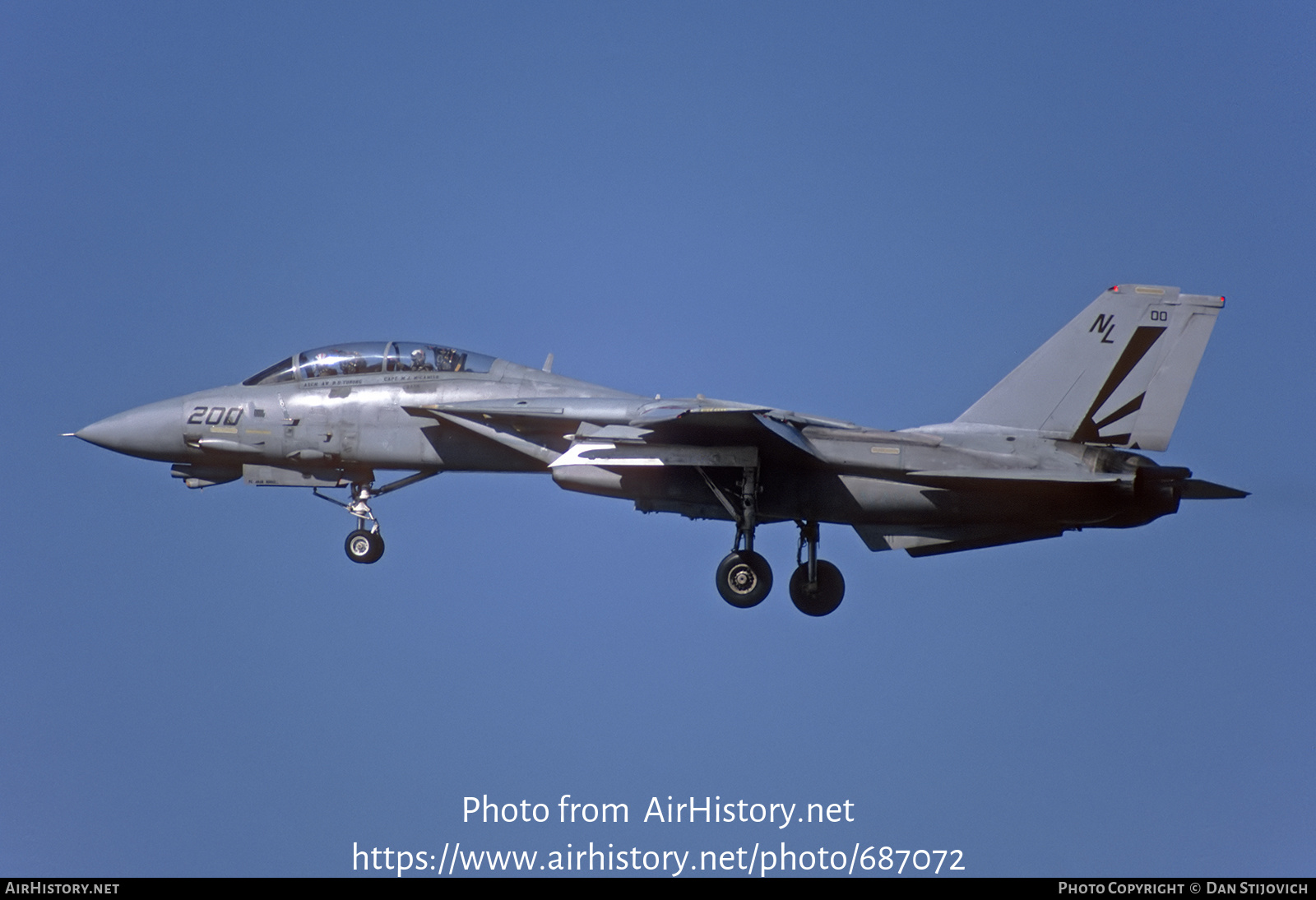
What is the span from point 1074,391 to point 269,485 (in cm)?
979

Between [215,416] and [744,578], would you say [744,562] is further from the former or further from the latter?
[215,416]

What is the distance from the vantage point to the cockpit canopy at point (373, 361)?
2056cm

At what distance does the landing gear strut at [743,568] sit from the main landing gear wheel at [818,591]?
3.50ft

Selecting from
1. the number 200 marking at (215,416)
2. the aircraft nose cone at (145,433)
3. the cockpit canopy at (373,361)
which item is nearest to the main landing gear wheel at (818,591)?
the cockpit canopy at (373,361)

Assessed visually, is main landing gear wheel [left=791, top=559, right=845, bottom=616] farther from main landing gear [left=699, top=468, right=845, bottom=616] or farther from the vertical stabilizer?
the vertical stabilizer

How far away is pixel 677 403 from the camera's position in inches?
712

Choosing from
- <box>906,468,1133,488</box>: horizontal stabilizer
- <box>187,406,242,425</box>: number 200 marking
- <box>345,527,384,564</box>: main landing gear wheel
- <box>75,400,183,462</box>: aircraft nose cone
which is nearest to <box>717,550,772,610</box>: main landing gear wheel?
<box>906,468,1133,488</box>: horizontal stabilizer

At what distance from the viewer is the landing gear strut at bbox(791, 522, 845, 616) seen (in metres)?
20.1

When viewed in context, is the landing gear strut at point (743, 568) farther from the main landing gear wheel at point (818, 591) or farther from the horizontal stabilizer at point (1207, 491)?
the horizontal stabilizer at point (1207, 491)

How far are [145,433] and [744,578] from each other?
778 cm

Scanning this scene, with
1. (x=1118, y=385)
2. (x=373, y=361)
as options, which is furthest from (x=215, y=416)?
(x=1118, y=385)

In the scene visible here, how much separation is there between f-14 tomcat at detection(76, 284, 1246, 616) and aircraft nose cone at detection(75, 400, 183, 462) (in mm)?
1880

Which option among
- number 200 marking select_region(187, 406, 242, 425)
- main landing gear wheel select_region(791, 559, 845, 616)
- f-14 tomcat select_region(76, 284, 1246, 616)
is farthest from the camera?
number 200 marking select_region(187, 406, 242, 425)
